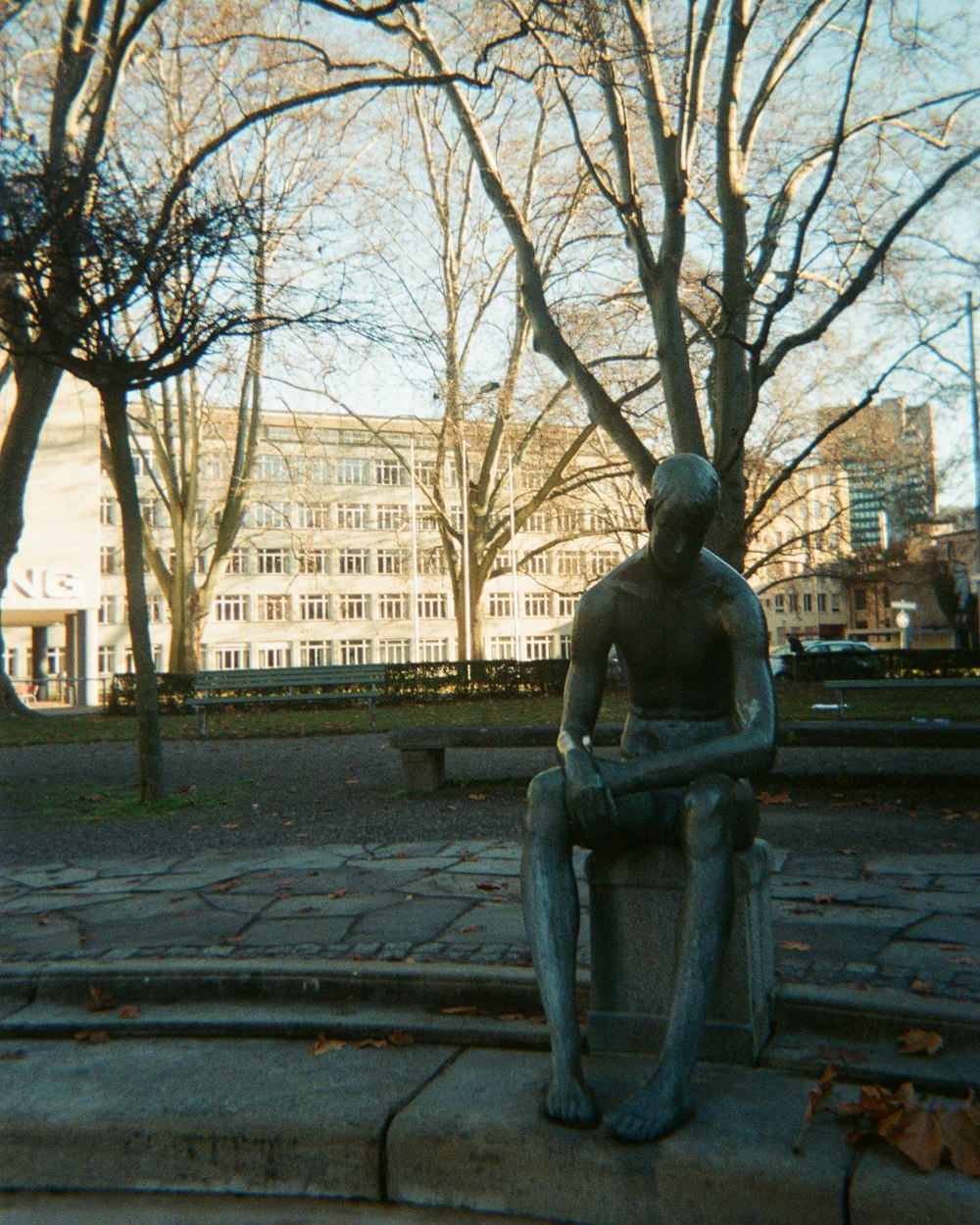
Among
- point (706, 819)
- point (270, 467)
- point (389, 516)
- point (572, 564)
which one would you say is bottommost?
point (706, 819)

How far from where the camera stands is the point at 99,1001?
12.6ft

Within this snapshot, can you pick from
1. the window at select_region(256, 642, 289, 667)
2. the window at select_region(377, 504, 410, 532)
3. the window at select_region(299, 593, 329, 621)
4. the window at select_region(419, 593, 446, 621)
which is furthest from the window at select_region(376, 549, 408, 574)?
the window at select_region(256, 642, 289, 667)

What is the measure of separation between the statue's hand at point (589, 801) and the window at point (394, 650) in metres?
58.0

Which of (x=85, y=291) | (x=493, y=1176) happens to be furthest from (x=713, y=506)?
(x=85, y=291)

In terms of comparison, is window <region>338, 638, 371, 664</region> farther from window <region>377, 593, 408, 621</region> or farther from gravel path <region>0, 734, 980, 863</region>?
gravel path <region>0, 734, 980, 863</region>

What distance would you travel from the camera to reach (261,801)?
29.9 feet

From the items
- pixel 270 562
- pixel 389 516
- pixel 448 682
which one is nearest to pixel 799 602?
pixel 389 516

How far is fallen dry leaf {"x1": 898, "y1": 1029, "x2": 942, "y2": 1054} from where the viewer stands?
304 centimetres

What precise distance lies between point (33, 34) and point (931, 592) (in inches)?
2512

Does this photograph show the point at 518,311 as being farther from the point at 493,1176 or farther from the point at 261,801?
the point at 493,1176

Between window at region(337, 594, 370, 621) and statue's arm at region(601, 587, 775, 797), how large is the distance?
57.2 meters

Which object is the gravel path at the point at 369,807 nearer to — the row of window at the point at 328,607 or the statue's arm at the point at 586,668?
the statue's arm at the point at 586,668

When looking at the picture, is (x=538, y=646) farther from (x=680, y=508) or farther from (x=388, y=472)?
(x=680, y=508)

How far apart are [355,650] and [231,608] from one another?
23.5 ft
